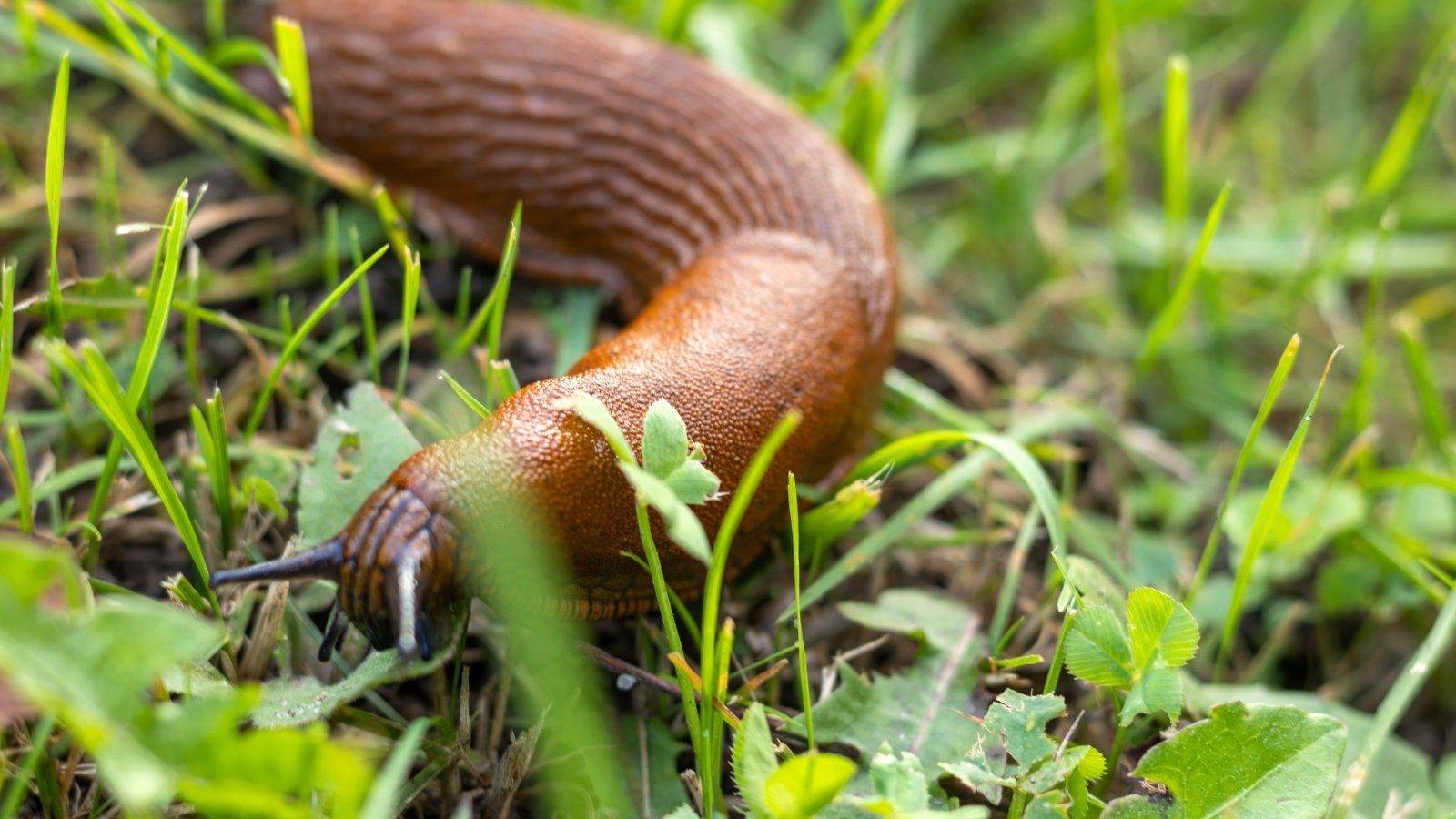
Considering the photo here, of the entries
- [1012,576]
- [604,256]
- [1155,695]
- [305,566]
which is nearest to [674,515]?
[305,566]

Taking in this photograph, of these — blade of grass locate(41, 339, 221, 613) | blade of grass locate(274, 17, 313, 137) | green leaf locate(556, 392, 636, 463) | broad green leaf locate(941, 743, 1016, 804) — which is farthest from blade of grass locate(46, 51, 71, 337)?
broad green leaf locate(941, 743, 1016, 804)

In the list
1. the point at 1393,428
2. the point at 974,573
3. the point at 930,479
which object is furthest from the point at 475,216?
the point at 1393,428

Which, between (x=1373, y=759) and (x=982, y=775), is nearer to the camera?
(x=982, y=775)

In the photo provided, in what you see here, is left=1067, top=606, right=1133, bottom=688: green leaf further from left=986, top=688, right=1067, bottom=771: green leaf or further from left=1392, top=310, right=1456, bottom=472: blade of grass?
left=1392, top=310, right=1456, bottom=472: blade of grass

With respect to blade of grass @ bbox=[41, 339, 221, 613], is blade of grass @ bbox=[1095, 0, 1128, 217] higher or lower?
higher

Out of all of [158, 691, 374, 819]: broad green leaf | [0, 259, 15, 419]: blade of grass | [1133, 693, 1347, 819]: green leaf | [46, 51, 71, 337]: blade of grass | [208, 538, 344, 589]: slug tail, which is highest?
[46, 51, 71, 337]: blade of grass

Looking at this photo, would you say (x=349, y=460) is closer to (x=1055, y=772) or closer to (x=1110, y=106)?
(x=1055, y=772)

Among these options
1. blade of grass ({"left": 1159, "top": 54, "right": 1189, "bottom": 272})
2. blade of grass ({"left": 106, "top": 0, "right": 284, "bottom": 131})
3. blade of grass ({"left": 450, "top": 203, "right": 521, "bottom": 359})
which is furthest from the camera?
blade of grass ({"left": 1159, "top": 54, "right": 1189, "bottom": 272})
